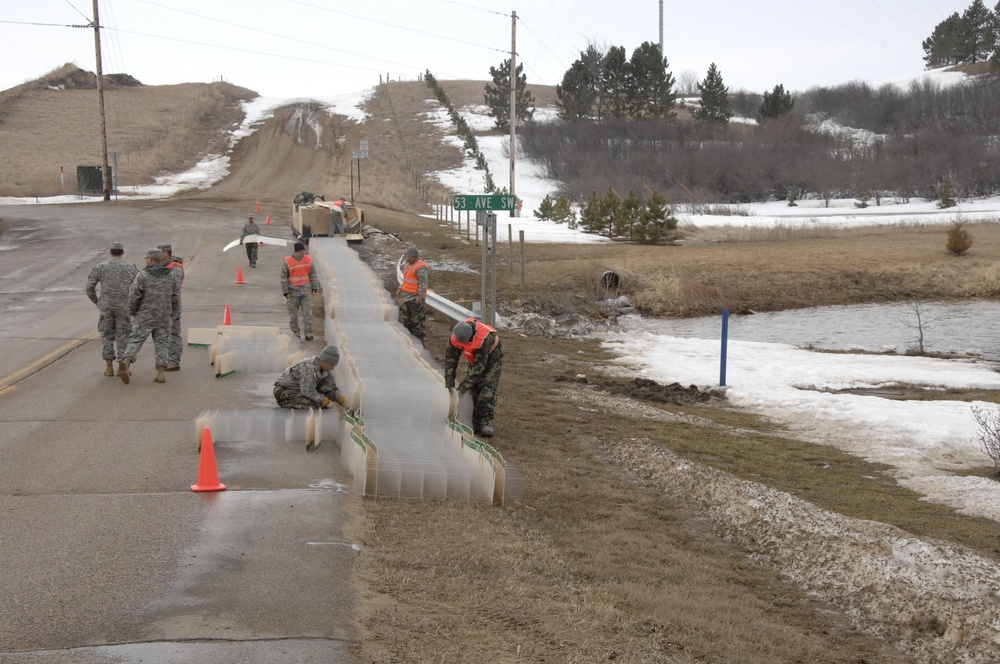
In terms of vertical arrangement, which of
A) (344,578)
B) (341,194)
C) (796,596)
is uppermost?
(341,194)

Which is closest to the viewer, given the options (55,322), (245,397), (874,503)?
(874,503)

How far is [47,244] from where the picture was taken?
111 feet

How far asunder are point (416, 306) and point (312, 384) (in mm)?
6298

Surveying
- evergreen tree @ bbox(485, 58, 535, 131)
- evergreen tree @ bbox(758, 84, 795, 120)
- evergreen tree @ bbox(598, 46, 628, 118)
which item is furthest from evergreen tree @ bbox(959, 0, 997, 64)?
evergreen tree @ bbox(485, 58, 535, 131)

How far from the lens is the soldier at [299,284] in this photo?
17297 millimetres

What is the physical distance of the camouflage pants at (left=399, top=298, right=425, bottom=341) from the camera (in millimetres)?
17547

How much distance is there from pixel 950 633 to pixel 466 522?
152 inches

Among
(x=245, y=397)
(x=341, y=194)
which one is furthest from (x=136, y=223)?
(x=245, y=397)

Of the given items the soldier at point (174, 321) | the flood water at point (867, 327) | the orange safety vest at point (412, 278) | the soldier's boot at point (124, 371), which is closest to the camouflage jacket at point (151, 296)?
the soldier at point (174, 321)

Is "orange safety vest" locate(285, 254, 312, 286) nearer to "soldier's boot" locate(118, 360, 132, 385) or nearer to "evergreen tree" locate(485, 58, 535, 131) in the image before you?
"soldier's boot" locate(118, 360, 132, 385)

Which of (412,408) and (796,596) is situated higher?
(412,408)

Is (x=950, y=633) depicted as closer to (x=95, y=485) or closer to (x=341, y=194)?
(x=95, y=485)

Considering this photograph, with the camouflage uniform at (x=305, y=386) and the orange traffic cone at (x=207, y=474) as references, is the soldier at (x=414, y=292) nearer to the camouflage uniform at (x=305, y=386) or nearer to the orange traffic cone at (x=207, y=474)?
the camouflage uniform at (x=305, y=386)

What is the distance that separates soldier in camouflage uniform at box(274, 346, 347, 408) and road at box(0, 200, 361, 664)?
728mm
